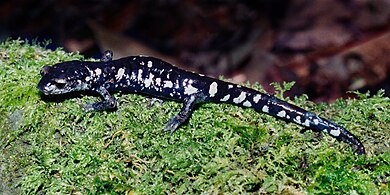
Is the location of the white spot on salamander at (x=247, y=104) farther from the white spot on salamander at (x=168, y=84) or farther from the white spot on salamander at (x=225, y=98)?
the white spot on salamander at (x=168, y=84)

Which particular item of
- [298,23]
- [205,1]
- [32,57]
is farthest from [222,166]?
[205,1]

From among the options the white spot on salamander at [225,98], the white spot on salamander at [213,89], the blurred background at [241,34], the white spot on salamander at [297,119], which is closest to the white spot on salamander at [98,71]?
the white spot on salamander at [213,89]

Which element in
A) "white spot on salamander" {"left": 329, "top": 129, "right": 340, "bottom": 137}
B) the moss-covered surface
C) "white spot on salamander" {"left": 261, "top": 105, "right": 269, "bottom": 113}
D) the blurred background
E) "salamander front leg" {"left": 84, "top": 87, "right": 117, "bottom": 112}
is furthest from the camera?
the blurred background

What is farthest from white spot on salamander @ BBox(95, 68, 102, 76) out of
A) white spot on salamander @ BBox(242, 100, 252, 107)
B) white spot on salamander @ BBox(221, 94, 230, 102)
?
white spot on salamander @ BBox(242, 100, 252, 107)

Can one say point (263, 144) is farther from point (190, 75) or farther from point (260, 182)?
point (190, 75)

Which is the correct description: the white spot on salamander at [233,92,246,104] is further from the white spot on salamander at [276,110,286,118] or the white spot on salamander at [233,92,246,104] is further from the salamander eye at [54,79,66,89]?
the salamander eye at [54,79,66,89]

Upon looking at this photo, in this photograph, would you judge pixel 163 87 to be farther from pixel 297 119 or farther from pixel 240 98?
pixel 297 119

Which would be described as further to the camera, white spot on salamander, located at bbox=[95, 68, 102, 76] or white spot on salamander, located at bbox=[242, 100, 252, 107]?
white spot on salamander, located at bbox=[95, 68, 102, 76]
